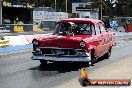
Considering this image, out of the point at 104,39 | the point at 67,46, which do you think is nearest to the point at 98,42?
the point at 104,39

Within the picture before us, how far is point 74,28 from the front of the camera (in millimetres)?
15047

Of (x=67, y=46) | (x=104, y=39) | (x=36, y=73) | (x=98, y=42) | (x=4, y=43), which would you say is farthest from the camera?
(x=4, y=43)

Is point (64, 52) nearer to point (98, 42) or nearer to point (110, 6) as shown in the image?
point (98, 42)

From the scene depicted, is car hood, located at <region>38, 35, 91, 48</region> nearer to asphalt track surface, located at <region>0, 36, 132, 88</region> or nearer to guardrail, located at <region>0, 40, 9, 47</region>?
asphalt track surface, located at <region>0, 36, 132, 88</region>

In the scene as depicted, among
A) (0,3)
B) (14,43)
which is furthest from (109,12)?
(14,43)

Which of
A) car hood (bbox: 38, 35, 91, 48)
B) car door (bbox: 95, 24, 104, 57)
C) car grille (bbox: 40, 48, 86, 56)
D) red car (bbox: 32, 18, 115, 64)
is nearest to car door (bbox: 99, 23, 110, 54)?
car door (bbox: 95, 24, 104, 57)

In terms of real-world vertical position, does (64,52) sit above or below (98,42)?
below

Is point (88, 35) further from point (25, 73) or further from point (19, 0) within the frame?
point (19, 0)

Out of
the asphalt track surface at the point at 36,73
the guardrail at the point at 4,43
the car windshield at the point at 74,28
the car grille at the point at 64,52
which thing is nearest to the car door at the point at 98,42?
the car windshield at the point at 74,28

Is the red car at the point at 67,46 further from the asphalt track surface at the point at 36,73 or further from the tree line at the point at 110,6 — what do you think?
the tree line at the point at 110,6

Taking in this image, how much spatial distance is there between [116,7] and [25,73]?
112362 mm

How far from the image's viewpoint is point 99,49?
15.3m

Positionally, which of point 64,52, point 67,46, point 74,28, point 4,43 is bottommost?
point 4,43

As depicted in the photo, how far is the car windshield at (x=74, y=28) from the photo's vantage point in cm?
1496
